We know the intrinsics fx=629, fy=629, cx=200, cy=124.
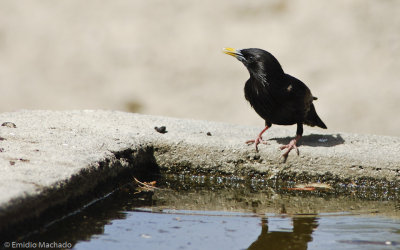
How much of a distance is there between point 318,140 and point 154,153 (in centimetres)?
137

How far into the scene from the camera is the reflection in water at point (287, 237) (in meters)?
3.00

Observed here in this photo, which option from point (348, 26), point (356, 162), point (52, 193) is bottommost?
point (52, 193)

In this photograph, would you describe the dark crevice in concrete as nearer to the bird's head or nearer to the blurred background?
the bird's head

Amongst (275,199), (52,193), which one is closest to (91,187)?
(52,193)

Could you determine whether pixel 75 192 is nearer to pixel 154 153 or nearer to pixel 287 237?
pixel 287 237

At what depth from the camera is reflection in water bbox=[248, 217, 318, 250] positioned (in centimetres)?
300

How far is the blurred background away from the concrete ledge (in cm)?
462

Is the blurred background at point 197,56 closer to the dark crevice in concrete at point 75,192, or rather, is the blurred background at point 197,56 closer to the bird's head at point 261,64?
the bird's head at point 261,64

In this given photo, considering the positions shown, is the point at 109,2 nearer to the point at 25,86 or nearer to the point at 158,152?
the point at 25,86

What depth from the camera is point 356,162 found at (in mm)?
4340

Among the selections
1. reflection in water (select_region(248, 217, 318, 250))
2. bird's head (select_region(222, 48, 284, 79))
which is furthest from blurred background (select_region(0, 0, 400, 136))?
reflection in water (select_region(248, 217, 318, 250))

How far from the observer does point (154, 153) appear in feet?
14.9

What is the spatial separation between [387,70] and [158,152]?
6.35 meters

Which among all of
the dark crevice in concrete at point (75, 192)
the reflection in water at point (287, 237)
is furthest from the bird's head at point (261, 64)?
the reflection in water at point (287, 237)
